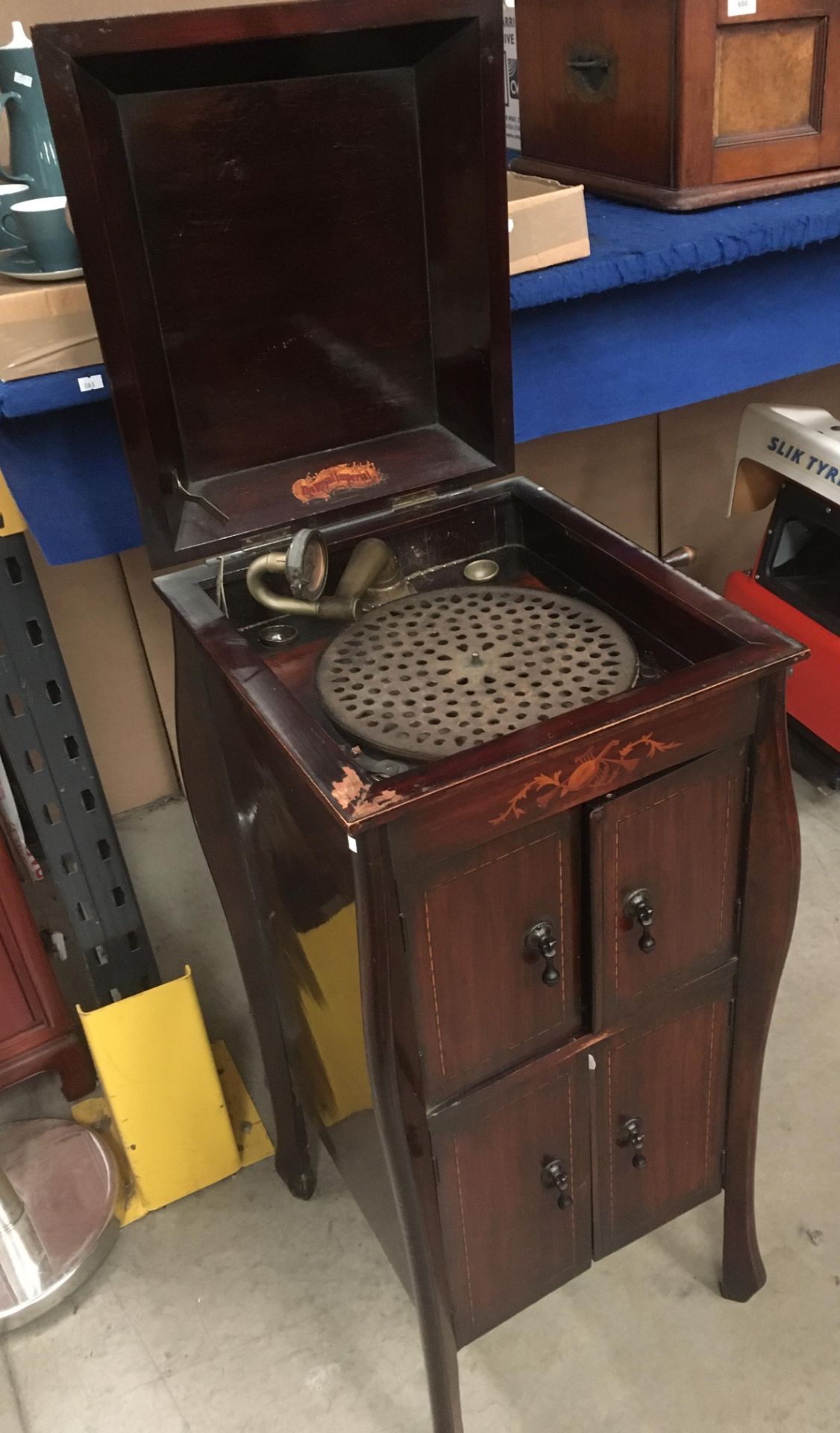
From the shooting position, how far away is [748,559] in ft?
7.71

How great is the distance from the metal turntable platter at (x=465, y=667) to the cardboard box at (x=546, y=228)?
44cm

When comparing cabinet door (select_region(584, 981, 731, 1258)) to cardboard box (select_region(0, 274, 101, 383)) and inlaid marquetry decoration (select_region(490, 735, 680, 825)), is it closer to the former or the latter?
inlaid marquetry decoration (select_region(490, 735, 680, 825))

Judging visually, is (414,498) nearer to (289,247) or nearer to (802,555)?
(289,247)

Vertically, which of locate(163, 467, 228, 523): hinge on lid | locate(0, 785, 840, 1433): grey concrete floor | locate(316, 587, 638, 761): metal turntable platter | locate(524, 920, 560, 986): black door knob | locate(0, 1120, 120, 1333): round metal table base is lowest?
locate(0, 785, 840, 1433): grey concrete floor

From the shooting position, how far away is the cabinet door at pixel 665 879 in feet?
2.68

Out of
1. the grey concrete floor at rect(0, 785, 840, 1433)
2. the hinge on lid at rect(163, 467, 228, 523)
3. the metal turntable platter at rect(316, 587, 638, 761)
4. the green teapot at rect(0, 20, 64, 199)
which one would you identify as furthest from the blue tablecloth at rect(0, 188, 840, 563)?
the grey concrete floor at rect(0, 785, 840, 1433)

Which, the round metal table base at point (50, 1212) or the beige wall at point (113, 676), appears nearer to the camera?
the round metal table base at point (50, 1212)

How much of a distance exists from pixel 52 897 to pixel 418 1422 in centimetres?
97

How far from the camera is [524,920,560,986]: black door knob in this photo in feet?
2.71

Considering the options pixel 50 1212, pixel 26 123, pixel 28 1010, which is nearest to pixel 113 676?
pixel 28 1010

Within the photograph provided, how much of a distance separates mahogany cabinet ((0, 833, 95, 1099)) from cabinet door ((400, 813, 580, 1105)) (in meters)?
0.67

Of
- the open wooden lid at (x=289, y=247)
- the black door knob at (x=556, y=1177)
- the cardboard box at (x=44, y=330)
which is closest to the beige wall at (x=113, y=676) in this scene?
the cardboard box at (x=44, y=330)

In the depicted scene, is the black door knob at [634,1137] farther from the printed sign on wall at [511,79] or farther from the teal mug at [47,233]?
the printed sign on wall at [511,79]

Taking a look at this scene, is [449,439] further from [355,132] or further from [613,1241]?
[613,1241]
